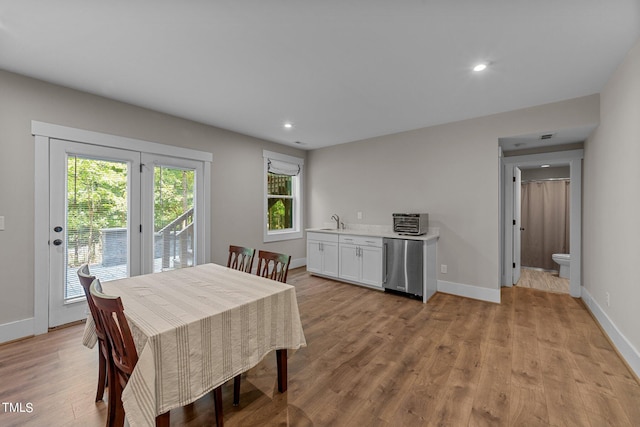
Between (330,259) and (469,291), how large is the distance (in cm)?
211

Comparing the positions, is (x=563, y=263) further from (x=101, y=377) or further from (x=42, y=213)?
(x=42, y=213)

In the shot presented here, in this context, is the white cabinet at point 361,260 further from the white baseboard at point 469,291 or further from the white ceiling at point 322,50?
the white ceiling at point 322,50

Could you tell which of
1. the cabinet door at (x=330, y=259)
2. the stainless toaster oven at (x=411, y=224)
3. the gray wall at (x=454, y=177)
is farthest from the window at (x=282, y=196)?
the stainless toaster oven at (x=411, y=224)

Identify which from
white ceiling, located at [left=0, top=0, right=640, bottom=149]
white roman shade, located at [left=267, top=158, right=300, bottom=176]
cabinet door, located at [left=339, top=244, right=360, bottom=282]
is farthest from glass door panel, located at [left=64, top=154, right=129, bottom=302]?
cabinet door, located at [left=339, top=244, right=360, bottom=282]

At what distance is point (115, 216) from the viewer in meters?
3.12

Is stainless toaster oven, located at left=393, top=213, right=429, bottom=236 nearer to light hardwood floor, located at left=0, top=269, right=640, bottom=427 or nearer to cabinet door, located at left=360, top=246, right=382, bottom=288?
A: cabinet door, located at left=360, top=246, right=382, bottom=288

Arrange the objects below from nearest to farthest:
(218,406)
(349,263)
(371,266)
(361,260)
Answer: (218,406) → (371,266) → (361,260) → (349,263)

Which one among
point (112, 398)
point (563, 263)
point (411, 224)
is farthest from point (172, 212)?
point (563, 263)

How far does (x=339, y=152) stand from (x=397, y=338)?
3.61m

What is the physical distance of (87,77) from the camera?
101 inches

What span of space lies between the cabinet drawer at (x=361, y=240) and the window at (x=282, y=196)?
1.41m

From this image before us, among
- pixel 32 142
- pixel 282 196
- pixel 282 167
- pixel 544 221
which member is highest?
pixel 282 167

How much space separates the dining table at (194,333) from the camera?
1.15 m

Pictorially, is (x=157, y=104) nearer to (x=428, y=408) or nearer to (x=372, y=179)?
(x=372, y=179)
